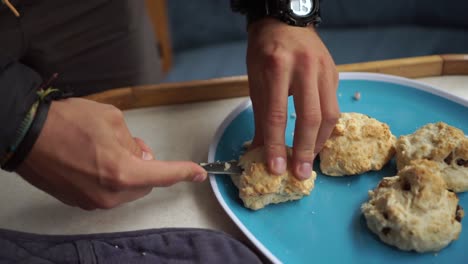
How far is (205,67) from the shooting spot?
1717 mm

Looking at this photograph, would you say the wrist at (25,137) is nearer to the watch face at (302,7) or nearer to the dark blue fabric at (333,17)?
the watch face at (302,7)

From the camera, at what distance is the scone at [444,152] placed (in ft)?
2.35

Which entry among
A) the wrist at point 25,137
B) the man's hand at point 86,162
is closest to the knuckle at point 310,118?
the man's hand at point 86,162

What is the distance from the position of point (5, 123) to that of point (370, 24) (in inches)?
60.6

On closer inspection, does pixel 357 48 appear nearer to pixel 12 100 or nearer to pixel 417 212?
pixel 417 212

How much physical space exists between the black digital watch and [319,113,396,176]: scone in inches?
8.0

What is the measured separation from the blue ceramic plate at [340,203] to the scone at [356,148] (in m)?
0.02

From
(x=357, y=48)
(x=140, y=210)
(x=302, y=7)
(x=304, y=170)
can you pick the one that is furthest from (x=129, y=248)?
(x=357, y=48)

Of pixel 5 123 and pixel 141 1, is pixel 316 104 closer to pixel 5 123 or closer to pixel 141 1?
pixel 5 123

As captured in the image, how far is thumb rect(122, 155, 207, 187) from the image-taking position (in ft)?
1.94

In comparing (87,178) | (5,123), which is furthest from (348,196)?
(5,123)

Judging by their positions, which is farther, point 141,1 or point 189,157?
point 141,1

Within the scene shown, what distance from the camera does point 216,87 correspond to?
37.6 inches

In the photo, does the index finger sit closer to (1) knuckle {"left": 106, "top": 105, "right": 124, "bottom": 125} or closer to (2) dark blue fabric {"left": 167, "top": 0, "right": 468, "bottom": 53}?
(1) knuckle {"left": 106, "top": 105, "right": 124, "bottom": 125}
